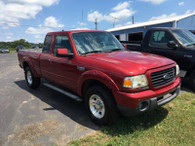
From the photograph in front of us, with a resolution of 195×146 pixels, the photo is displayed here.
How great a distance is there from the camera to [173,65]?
127 inches

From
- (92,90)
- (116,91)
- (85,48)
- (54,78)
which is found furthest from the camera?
(54,78)

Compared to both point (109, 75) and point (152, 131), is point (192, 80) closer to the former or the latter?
point (152, 131)

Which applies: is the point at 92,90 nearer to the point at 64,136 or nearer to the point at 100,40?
the point at 64,136

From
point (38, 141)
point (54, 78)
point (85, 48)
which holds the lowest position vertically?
point (38, 141)

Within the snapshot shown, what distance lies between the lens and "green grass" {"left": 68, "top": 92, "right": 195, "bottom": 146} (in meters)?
2.66

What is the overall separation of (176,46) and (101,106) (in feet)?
10.9

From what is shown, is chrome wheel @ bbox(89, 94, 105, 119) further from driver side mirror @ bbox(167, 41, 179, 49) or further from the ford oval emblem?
driver side mirror @ bbox(167, 41, 179, 49)

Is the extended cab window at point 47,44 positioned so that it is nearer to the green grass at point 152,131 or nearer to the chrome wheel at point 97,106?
the chrome wheel at point 97,106

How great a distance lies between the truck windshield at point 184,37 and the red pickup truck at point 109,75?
223 cm

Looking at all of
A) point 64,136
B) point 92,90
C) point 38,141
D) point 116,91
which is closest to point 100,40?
point 92,90

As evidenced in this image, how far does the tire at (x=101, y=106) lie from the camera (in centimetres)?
286

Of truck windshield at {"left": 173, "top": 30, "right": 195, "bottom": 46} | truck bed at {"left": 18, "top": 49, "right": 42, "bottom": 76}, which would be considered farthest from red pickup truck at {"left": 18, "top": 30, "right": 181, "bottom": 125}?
truck windshield at {"left": 173, "top": 30, "right": 195, "bottom": 46}

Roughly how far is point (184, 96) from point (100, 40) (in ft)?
9.16

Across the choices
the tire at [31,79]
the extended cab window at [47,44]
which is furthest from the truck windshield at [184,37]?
the tire at [31,79]
